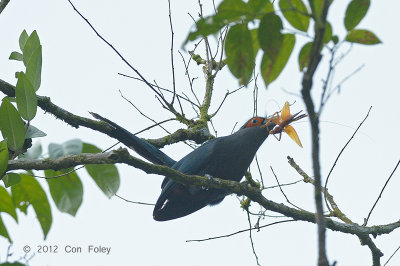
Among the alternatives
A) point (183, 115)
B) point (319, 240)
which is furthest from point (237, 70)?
point (183, 115)

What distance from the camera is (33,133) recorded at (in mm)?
2932

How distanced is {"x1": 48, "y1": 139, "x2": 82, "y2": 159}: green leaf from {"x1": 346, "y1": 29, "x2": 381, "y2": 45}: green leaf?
3.40 ft

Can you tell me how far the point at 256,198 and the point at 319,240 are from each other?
219 cm

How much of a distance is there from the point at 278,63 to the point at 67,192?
1.21 meters

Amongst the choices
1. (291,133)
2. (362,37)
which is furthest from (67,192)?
(291,133)

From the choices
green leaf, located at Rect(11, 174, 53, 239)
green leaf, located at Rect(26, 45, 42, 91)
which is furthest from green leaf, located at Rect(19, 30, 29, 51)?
green leaf, located at Rect(11, 174, 53, 239)

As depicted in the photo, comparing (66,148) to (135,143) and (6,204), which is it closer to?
(6,204)

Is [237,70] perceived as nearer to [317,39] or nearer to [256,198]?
[317,39]

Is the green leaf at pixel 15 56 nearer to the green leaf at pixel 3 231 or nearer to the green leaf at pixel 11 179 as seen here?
the green leaf at pixel 11 179

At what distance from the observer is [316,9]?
1673 mm

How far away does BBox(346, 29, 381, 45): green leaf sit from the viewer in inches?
71.8

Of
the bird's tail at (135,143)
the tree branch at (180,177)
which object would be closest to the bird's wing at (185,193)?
the bird's tail at (135,143)

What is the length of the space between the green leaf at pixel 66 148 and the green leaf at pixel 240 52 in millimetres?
648

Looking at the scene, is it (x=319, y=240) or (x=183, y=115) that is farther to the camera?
(x=183, y=115)
